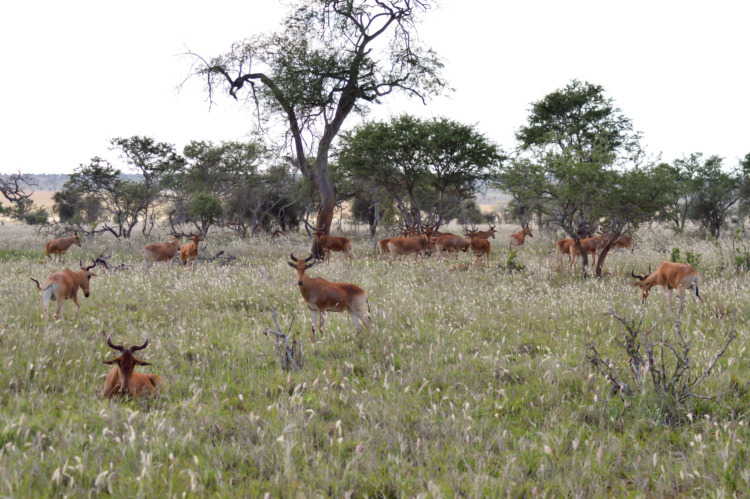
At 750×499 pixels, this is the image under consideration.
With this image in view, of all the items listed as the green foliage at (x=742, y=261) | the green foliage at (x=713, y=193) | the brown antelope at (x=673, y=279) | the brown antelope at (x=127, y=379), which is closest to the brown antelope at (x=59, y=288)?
the brown antelope at (x=127, y=379)

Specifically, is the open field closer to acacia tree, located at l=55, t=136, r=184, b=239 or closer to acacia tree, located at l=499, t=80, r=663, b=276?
acacia tree, located at l=55, t=136, r=184, b=239

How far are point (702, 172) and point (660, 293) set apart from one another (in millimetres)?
29593

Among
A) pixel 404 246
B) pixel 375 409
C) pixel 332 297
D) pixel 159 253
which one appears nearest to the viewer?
pixel 375 409

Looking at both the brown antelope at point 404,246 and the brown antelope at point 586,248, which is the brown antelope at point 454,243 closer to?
the brown antelope at point 404,246

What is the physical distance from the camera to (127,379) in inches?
176

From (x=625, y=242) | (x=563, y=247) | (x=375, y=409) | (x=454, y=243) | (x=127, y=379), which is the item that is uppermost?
(x=625, y=242)

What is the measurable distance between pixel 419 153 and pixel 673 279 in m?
15.5

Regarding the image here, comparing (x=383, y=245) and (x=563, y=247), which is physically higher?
(x=563, y=247)

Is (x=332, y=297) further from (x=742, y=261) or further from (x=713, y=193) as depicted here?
(x=713, y=193)

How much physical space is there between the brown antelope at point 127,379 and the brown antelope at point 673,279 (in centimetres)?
799

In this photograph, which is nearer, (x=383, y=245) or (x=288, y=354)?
(x=288, y=354)

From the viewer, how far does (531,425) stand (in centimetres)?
407

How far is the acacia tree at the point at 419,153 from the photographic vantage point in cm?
2192

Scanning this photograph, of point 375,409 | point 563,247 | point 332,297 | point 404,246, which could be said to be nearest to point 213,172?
point 404,246
